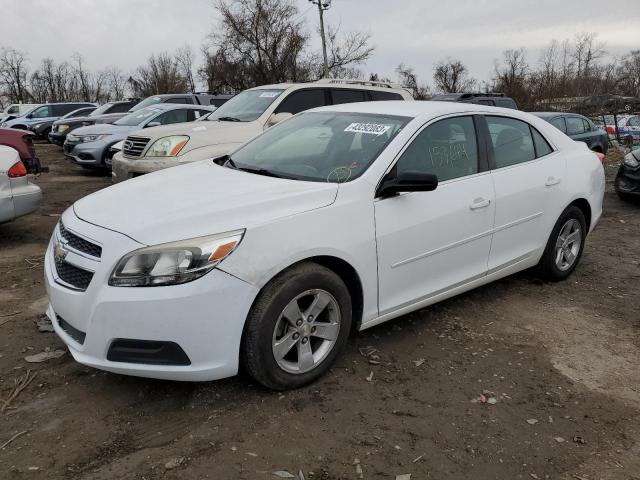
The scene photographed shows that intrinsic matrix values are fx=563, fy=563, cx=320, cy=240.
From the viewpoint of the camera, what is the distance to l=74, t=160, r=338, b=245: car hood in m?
2.88

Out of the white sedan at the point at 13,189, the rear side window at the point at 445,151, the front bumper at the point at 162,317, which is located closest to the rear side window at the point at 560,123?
the rear side window at the point at 445,151

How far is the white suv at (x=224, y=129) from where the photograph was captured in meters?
7.35

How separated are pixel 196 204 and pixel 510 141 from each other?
→ 8.75 feet

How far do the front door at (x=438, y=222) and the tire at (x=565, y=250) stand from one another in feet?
3.34

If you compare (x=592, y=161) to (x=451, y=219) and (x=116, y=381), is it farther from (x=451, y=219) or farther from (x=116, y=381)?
(x=116, y=381)

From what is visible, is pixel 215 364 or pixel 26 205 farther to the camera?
pixel 26 205

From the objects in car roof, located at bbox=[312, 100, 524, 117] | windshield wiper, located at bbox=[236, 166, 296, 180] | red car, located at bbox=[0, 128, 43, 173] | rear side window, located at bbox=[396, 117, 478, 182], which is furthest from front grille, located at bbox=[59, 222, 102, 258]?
red car, located at bbox=[0, 128, 43, 173]

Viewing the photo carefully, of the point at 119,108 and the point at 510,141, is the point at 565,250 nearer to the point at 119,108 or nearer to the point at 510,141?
the point at 510,141

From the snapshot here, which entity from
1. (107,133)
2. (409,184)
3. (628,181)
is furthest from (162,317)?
(107,133)

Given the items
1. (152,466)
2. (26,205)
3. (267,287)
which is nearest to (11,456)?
(152,466)

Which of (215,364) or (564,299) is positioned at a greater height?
(215,364)

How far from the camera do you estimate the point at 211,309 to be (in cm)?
277

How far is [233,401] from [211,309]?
651mm

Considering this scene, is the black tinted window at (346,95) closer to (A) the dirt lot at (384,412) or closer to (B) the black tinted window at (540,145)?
(B) the black tinted window at (540,145)
